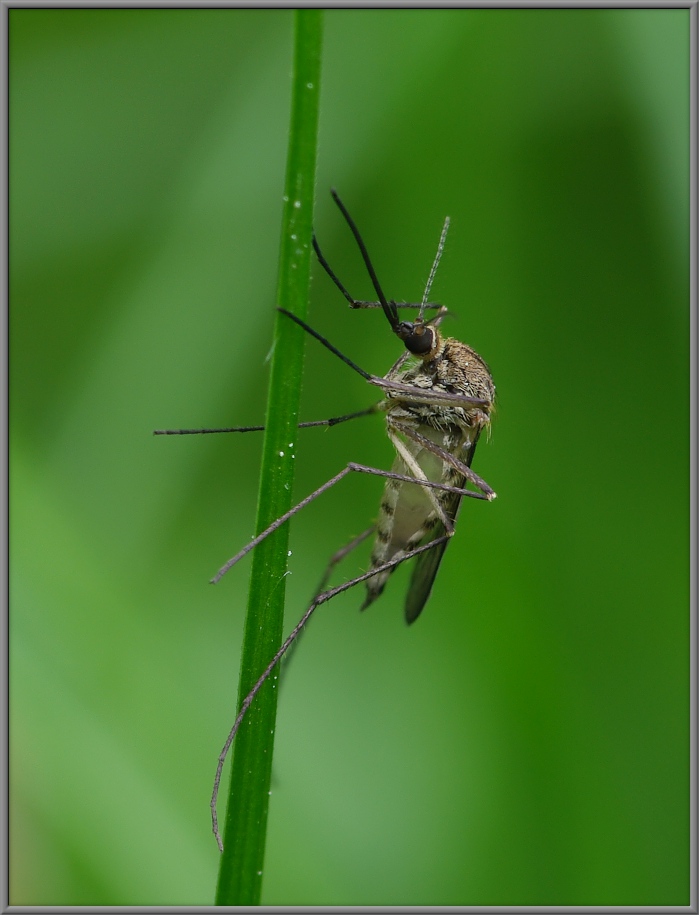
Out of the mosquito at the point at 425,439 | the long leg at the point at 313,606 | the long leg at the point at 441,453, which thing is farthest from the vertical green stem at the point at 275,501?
the long leg at the point at 441,453

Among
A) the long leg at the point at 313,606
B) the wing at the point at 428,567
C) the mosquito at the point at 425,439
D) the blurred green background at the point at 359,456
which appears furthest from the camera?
the wing at the point at 428,567

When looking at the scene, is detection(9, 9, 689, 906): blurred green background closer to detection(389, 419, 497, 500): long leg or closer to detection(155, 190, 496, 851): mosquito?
detection(155, 190, 496, 851): mosquito

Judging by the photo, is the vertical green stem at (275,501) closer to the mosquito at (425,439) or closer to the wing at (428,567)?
the mosquito at (425,439)

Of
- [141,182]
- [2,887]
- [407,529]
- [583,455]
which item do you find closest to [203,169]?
→ [141,182]

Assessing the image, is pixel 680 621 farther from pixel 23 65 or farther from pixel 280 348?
pixel 23 65

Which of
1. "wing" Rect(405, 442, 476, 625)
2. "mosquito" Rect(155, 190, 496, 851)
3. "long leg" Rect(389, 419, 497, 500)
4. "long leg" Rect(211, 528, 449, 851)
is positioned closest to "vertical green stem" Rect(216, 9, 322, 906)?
"long leg" Rect(211, 528, 449, 851)

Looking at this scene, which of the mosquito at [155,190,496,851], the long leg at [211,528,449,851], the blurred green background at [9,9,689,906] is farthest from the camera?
the mosquito at [155,190,496,851]
